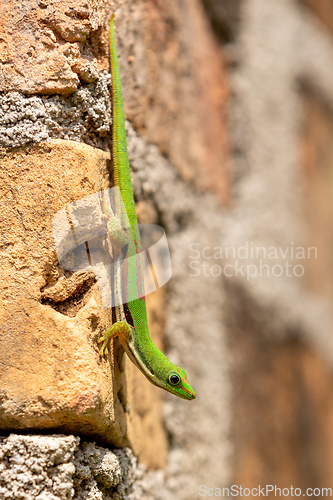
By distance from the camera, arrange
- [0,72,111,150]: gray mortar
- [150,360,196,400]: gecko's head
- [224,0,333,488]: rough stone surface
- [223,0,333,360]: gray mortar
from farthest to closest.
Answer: [223,0,333,360]: gray mortar, [224,0,333,488]: rough stone surface, [150,360,196,400]: gecko's head, [0,72,111,150]: gray mortar

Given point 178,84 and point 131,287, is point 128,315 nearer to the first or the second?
point 131,287

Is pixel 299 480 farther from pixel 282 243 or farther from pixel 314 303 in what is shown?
pixel 282 243

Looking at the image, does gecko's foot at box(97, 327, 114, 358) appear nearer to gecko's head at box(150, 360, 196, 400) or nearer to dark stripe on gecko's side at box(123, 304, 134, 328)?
dark stripe on gecko's side at box(123, 304, 134, 328)

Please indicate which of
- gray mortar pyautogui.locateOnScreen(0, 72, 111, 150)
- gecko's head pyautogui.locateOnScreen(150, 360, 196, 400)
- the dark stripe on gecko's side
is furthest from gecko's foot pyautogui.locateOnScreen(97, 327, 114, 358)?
gray mortar pyautogui.locateOnScreen(0, 72, 111, 150)

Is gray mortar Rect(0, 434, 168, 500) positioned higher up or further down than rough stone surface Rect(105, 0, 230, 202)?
further down

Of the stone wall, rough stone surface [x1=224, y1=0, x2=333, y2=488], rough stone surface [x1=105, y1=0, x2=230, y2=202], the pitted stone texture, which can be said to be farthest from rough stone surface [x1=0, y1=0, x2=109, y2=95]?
rough stone surface [x1=224, y1=0, x2=333, y2=488]

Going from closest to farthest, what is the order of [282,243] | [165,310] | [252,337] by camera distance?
[165,310] < [252,337] < [282,243]

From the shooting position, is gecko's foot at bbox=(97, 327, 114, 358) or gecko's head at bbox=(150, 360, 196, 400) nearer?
gecko's foot at bbox=(97, 327, 114, 358)

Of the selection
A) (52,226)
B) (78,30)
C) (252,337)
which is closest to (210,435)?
(252,337)

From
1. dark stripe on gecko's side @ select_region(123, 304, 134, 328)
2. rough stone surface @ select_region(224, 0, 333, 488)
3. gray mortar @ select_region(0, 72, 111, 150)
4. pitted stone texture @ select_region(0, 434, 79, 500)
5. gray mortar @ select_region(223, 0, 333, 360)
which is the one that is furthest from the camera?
gray mortar @ select_region(223, 0, 333, 360)
